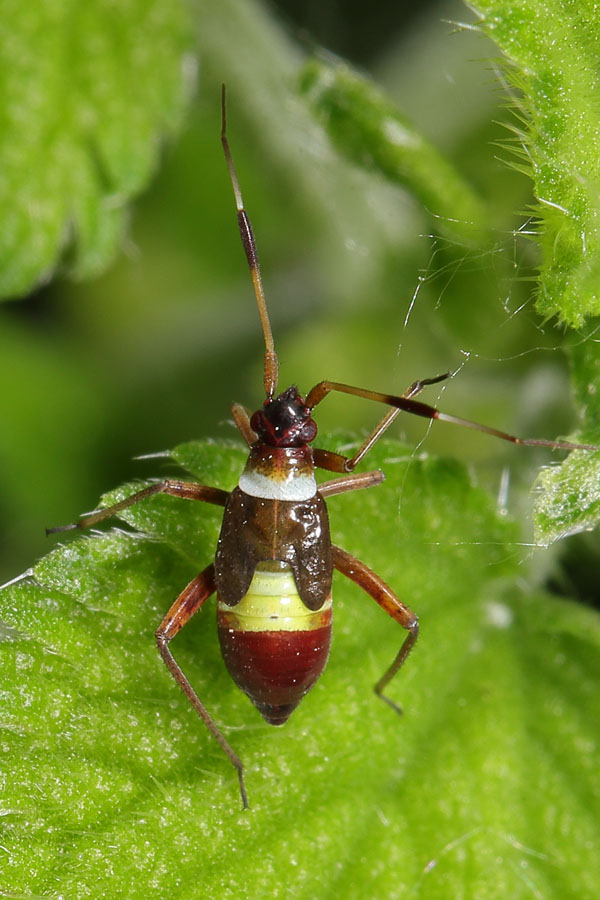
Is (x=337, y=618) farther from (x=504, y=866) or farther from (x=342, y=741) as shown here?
(x=504, y=866)

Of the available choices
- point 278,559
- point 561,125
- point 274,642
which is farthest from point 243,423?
point 561,125

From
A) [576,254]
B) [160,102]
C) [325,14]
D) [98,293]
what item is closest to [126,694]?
[576,254]

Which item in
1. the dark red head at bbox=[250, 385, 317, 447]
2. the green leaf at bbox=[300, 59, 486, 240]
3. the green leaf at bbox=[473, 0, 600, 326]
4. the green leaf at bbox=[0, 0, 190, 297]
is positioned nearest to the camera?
the green leaf at bbox=[473, 0, 600, 326]

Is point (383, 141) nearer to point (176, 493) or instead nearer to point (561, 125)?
point (561, 125)

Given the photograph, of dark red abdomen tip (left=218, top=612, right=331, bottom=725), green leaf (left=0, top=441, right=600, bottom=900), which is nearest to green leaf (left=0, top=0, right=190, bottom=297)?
green leaf (left=0, top=441, right=600, bottom=900)

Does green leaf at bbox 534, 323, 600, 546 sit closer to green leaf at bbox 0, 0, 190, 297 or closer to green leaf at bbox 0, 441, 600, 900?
green leaf at bbox 0, 441, 600, 900

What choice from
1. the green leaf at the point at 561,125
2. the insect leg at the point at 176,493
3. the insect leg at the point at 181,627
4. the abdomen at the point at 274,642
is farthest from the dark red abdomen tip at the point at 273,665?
the green leaf at the point at 561,125

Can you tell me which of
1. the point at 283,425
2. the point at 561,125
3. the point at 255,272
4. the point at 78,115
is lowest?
the point at 283,425
